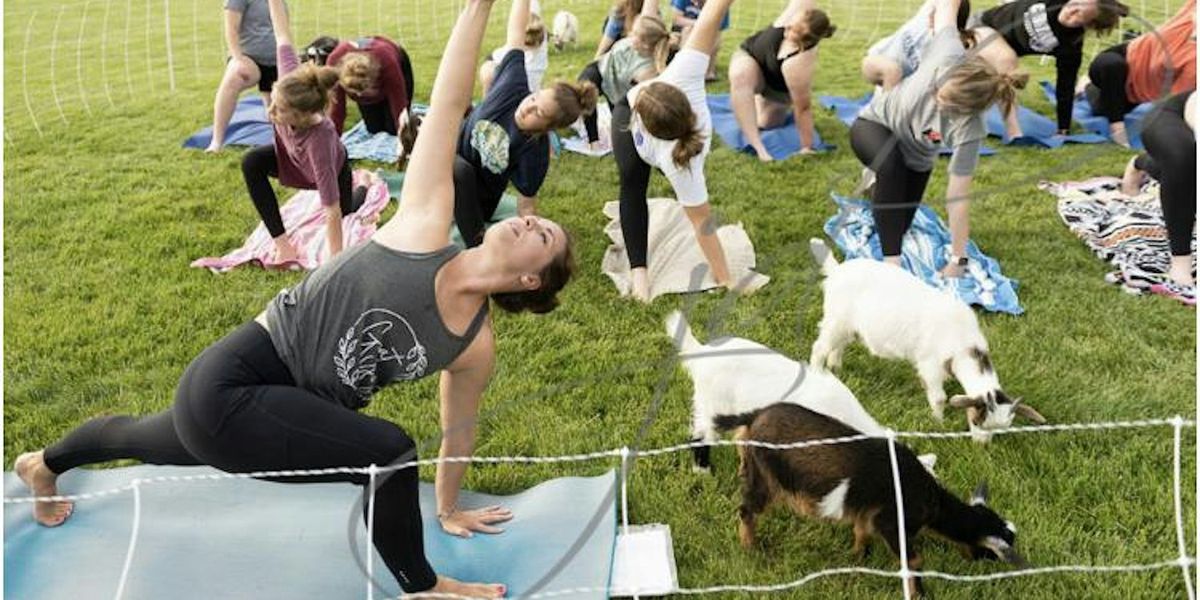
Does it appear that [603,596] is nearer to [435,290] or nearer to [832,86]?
[435,290]

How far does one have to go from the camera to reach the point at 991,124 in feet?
22.5

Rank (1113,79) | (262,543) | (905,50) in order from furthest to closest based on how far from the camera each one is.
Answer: (1113,79), (905,50), (262,543)

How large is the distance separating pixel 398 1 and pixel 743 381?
1131 centimetres

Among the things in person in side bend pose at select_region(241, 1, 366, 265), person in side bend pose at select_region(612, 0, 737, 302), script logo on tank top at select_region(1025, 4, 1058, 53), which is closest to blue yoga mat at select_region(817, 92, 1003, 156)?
script logo on tank top at select_region(1025, 4, 1058, 53)

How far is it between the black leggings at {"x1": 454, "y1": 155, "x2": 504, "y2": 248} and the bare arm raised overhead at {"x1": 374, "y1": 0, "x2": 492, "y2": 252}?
74.3 inches

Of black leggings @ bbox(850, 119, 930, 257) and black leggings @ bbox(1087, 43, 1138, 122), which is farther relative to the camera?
black leggings @ bbox(1087, 43, 1138, 122)

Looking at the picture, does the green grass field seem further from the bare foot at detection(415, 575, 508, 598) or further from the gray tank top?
the gray tank top

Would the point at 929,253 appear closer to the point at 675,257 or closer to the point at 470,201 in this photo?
the point at 675,257

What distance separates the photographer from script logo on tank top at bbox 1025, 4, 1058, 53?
619cm

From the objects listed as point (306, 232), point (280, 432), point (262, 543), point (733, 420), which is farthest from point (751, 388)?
point (306, 232)

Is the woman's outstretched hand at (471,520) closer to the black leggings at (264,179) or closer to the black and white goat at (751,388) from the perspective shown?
the black and white goat at (751,388)

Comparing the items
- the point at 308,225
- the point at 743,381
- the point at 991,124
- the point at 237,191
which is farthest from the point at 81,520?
the point at 991,124

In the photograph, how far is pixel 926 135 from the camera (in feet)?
14.9

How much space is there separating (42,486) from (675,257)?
128 inches
